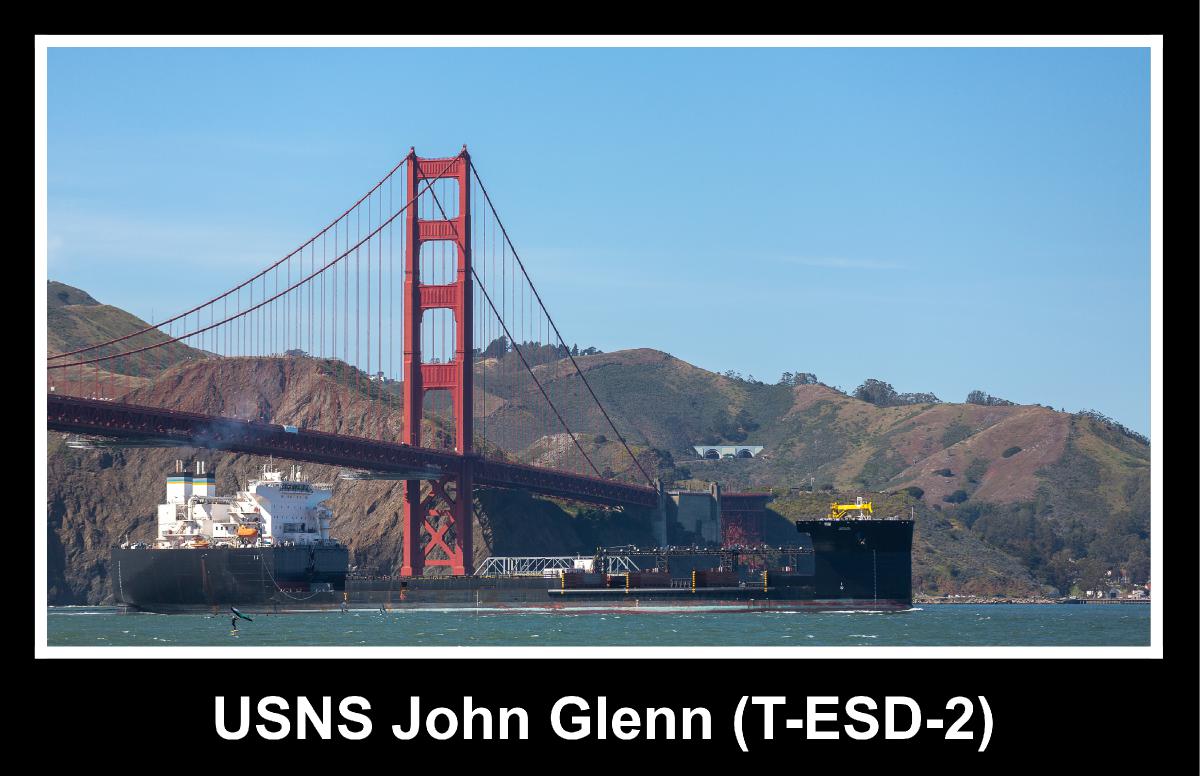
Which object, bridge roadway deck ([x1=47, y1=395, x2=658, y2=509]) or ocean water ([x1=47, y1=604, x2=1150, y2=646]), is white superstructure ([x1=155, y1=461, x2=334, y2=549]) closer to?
bridge roadway deck ([x1=47, y1=395, x2=658, y2=509])

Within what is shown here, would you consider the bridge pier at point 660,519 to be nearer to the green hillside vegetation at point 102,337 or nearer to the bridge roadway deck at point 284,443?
the bridge roadway deck at point 284,443

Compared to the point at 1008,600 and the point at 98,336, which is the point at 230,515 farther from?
the point at 98,336

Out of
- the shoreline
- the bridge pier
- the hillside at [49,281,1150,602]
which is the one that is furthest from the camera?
the bridge pier

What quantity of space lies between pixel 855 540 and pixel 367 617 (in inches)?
736

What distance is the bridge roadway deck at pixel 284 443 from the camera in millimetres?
61844

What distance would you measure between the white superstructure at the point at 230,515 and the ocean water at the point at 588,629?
146 inches

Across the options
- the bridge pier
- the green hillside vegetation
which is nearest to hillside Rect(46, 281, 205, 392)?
the green hillside vegetation

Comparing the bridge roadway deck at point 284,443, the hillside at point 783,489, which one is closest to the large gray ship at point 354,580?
the bridge roadway deck at point 284,443

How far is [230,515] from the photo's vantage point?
230 feet

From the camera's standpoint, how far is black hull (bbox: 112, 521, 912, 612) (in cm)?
6594

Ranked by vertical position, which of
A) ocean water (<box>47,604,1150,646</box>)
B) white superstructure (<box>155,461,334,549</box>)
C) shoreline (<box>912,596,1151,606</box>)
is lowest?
shoreline (<box>912,596,1151,606</box>)

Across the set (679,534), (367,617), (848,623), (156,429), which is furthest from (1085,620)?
(679,534)

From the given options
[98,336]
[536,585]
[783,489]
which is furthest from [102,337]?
[536,585]

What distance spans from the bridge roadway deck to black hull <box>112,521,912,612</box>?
437 cm
